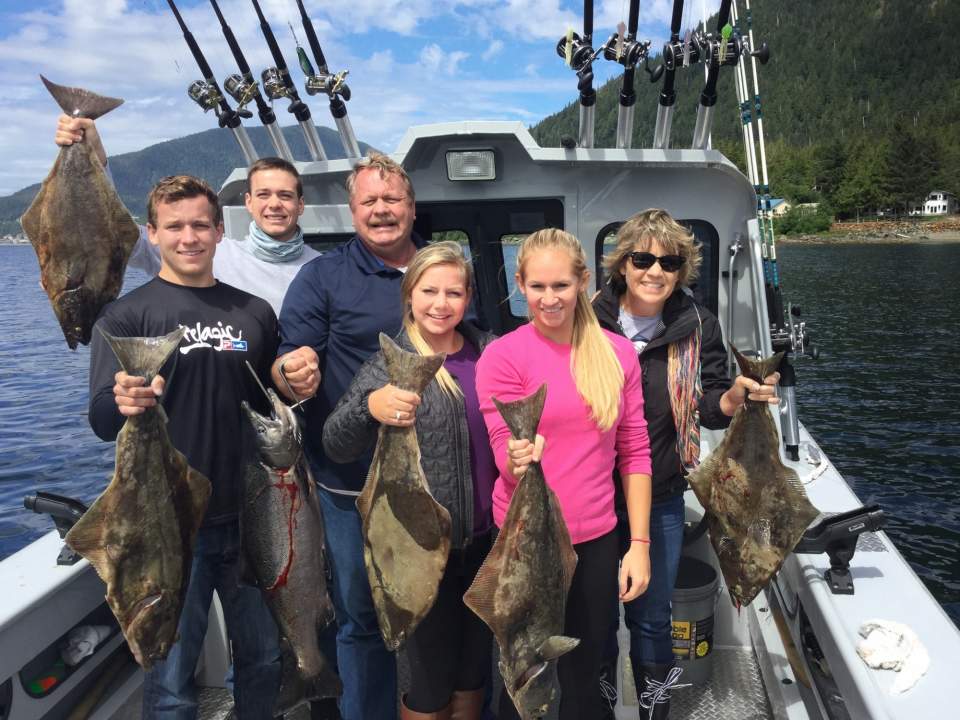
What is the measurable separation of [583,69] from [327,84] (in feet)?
6.35

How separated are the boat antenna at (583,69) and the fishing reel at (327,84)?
166cm

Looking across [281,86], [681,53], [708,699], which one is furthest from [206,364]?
[681,53]

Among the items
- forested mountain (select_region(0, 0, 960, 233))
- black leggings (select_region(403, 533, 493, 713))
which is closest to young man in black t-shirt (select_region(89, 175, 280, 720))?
black leggings (select_region(403, 533, 493, 713))

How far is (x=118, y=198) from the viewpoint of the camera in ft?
9.52

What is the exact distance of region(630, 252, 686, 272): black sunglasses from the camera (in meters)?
3.03

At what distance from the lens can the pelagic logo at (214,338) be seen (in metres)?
2.77

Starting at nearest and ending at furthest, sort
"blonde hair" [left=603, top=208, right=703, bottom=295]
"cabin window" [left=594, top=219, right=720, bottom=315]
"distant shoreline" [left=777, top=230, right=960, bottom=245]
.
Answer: "blonde hair" [left=603, top=208, right=703, bottom=295] → "cabin window" [left=594, top=219, right=720, bottom=315] → "distant shoreline" [left=777, top=230, right=960, bottom=245]

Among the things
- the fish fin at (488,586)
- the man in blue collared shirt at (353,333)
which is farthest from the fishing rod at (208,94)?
the fish fin at (488,586)

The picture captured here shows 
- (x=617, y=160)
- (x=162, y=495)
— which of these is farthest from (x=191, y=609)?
(x=617, y=160)

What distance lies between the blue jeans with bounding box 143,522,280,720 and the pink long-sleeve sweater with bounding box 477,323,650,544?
1.20 metres

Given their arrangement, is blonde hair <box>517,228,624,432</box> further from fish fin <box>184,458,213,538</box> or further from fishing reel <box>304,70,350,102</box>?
fishing reel <box>304,70,350,102</box>

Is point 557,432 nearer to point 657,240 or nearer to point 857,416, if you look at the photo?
point 657,240

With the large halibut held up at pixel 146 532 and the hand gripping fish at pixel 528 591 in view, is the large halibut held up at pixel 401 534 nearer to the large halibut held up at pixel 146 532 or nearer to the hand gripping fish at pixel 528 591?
the hand gripping fish at pixel 528 591

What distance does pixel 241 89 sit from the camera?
5367mm
